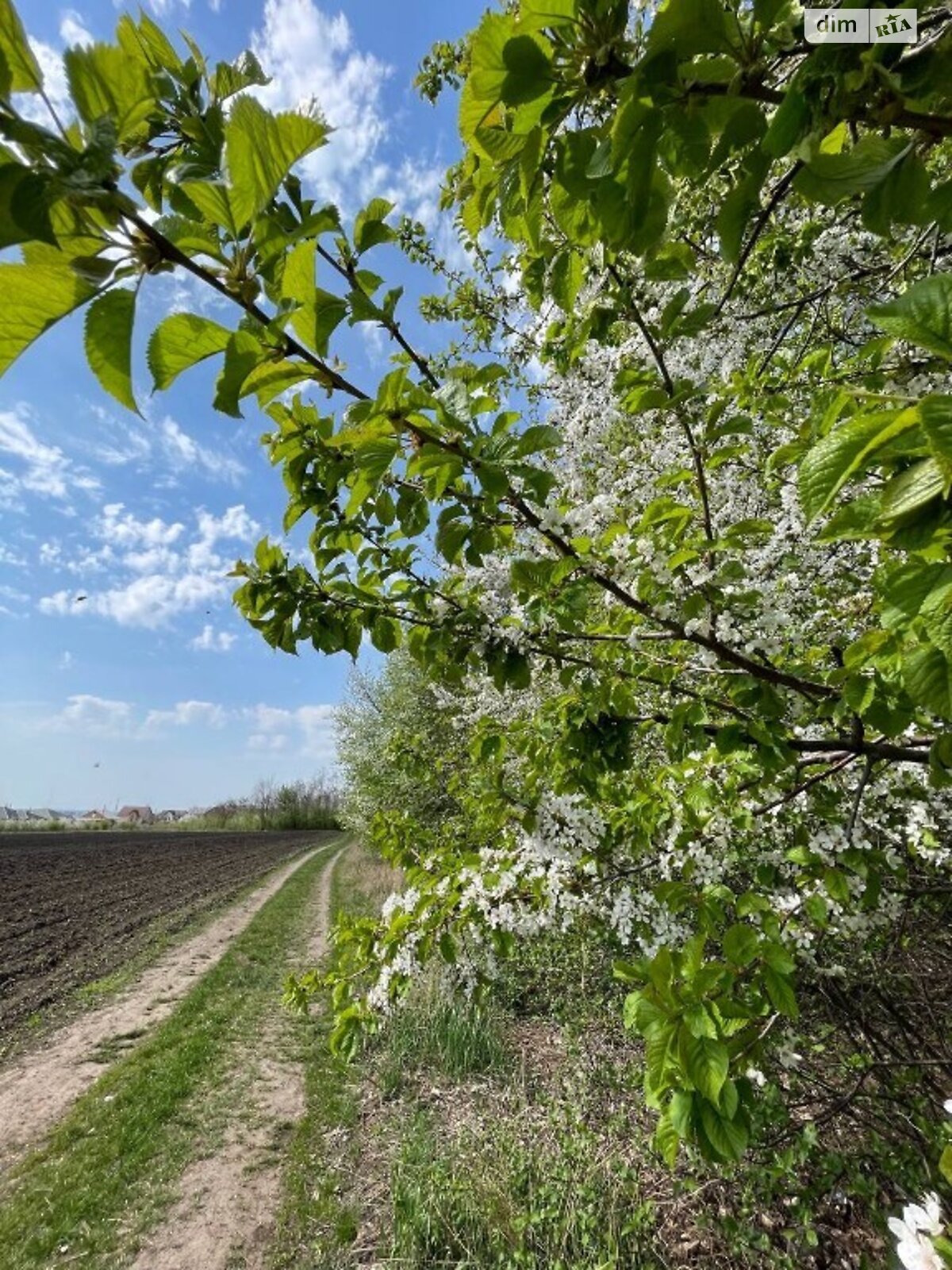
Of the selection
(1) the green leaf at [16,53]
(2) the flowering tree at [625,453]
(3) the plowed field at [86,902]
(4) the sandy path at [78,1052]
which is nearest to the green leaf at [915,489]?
(2) the flowering tree at [625,453]

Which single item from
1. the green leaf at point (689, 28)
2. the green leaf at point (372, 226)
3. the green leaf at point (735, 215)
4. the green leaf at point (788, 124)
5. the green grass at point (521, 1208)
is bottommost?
the green grass at point (521, 1208)

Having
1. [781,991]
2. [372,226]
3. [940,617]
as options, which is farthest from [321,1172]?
[372,226]

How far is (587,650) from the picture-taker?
239 cm

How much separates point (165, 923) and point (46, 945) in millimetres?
2993

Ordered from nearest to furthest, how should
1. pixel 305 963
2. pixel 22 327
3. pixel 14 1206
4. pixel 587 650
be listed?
pixel 22 327, pixel 587 650, pixel 14 1206, pixel 305 963

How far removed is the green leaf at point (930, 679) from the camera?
0.89m

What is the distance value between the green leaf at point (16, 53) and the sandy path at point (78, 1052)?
8.51 meters

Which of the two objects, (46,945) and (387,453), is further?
(46,945)

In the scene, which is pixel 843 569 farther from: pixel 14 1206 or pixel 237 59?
pixel 14 1206

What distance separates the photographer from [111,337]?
65 centimetres

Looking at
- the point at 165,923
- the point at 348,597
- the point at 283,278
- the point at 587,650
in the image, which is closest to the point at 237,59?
the point at 283,278

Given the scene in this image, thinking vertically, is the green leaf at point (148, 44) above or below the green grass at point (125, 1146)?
above

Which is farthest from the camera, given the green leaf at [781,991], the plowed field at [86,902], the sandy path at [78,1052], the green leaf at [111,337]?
the plowed field at [86,902]

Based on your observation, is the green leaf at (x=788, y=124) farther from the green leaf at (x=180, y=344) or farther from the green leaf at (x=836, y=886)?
the green leaf at (x=836, y=886)
